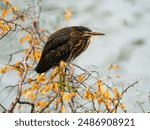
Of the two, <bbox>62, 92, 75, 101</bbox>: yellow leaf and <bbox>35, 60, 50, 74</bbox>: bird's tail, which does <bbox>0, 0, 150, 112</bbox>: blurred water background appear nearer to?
<bbox>35, 60, 50, 74</bbox>: bird's tail

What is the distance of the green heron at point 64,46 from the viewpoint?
3.59 metres

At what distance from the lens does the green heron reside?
141 inches

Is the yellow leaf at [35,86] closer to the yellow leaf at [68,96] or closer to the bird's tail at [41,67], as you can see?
the yellow leaf at [68,96]

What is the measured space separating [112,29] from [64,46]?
4.29m

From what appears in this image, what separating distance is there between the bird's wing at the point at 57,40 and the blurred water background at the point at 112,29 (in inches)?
88.4

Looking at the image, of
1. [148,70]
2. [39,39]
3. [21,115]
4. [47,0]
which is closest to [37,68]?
[39,39]

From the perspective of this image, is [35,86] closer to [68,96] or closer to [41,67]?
[68,96]

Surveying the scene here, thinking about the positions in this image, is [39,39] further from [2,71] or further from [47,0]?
[47,0]

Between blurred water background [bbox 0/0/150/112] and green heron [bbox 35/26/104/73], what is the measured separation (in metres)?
2.23

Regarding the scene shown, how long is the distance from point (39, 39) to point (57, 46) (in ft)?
0.35

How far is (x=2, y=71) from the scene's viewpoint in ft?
10.2

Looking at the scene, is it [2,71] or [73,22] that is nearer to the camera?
[2,71]

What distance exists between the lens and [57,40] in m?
3.65

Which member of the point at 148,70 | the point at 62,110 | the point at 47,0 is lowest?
the point at 62,110
